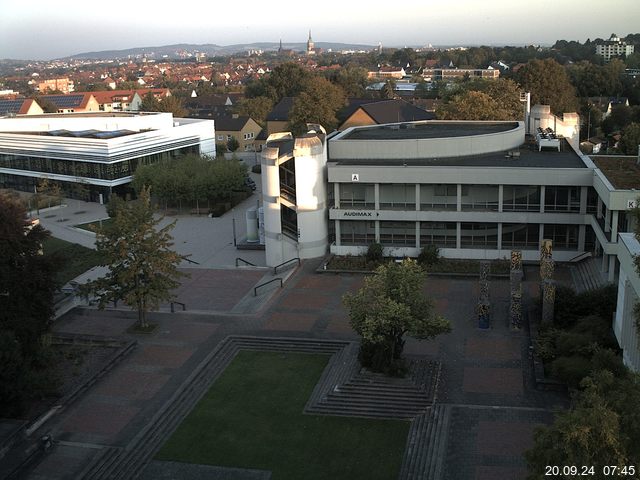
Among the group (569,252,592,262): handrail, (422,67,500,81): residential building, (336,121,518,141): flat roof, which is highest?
(422,67,500,81): residential building

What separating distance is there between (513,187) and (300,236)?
11429 mm

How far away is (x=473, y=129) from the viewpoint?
4659cm

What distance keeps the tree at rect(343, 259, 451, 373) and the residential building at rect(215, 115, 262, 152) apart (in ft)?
216

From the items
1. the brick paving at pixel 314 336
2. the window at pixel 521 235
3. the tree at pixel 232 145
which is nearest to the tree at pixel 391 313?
the brick paving at pixel 314 336

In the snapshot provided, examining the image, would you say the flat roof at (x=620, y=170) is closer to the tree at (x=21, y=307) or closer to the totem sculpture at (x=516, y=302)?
the totem sculpture at (x=516, y=302)

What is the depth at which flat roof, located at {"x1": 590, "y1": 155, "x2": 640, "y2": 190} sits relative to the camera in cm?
3212

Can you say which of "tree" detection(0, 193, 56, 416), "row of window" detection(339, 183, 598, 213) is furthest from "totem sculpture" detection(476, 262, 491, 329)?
"tree" detection(0, 193, 56, 416)

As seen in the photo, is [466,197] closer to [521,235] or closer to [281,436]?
[521,235]

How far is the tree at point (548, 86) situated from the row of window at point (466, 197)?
47.5 m

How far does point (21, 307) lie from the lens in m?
23.7

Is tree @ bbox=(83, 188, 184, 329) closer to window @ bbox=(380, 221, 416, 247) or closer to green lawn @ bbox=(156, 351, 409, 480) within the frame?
green lawn @ bbox=(156, 351, 409, 480)

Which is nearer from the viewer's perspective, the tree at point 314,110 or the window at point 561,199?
the window at point 561,199

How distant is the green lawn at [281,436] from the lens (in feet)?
64.1

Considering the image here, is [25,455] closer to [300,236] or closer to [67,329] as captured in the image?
[67,329]
